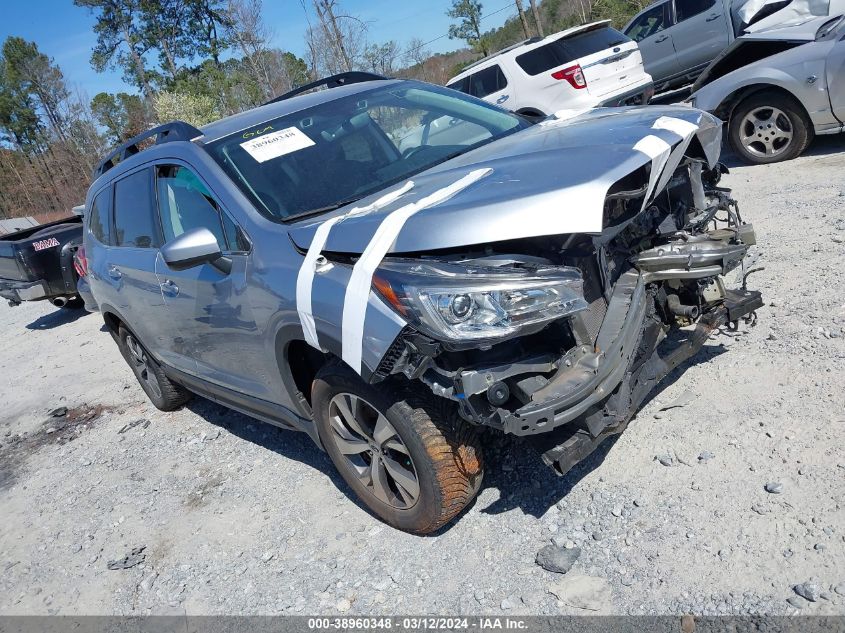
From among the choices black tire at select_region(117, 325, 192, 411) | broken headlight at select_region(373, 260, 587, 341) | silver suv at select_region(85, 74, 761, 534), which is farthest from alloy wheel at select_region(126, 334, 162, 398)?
broken headlight at select_region(373, 260, 587, 341)

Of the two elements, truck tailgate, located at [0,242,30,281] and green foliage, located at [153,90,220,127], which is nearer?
truck tailgate, located at [0,242,30,281]

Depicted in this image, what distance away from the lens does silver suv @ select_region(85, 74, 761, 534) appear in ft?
8.36

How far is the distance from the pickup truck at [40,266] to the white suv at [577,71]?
7.21 m

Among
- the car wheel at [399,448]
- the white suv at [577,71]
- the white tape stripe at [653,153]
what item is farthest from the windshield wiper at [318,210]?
the white suv at [577,71]

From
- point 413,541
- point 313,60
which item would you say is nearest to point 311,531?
point 413,541

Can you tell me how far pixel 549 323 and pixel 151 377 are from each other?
158 inches

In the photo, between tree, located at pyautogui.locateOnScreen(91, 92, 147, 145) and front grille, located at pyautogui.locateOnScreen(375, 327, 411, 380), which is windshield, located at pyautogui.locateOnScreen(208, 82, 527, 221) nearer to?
front grille, located at pyautogui.locateOnScreen(375, 327, 411, 380)

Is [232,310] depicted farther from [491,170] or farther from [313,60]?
[313,60]

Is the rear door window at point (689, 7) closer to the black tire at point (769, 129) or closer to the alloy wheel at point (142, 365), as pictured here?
the black tire at point (769, 129)

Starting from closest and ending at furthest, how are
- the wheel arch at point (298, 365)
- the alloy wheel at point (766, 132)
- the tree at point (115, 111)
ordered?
the wheel arch at point (298, 365), the alloy wheel at point (766, 132), the tree at point (115, 111)

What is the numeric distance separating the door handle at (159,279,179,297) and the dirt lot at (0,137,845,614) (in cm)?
119

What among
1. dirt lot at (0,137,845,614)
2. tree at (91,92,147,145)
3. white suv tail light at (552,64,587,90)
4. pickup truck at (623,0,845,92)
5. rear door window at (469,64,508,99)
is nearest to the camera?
dirt lot at (0,137,845,614)

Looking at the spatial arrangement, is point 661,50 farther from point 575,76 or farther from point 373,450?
point 373,450

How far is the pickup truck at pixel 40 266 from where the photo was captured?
375 inches
